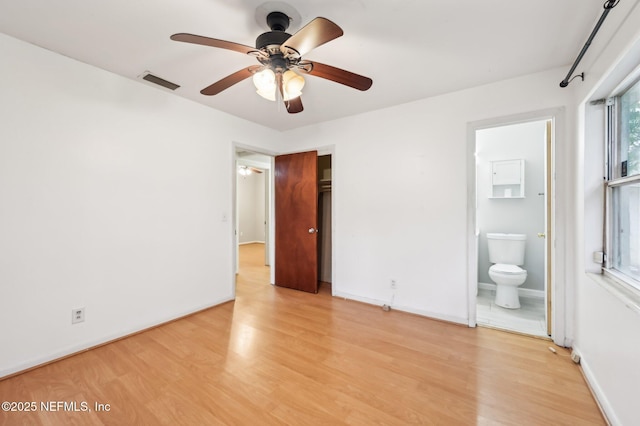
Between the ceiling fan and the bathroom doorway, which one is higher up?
the ceiling fan

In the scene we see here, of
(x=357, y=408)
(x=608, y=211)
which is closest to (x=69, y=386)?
(x=357, y=408)

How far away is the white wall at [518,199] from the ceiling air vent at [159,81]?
3978 mm

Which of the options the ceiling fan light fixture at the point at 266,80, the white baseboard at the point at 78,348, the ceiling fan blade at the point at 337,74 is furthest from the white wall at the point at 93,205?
the ceiling fan blade at the point at 337,74

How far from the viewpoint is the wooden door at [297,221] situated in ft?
12.3

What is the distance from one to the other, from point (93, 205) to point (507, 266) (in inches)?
184

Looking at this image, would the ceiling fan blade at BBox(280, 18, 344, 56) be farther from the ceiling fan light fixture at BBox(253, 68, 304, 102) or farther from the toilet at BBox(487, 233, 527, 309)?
the toilet at BBox(487, 233, 527, 309)

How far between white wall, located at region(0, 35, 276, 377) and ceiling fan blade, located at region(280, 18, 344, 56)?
6.24ft

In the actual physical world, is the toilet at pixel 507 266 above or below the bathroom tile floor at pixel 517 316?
above

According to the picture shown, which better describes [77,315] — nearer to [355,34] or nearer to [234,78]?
[234,78]

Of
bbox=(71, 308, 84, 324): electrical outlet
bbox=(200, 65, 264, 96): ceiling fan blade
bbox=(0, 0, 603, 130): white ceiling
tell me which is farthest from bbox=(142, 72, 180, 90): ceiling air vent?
bbox=(71, 308, 84, 324): electrical outlet

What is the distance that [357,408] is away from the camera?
157 cm

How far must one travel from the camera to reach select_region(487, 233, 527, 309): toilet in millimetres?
3139

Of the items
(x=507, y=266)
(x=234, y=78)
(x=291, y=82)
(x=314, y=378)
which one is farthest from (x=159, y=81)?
(x=507, y=266)

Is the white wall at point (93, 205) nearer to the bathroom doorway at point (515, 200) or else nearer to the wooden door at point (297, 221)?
the wooden door at point (297, 221)
